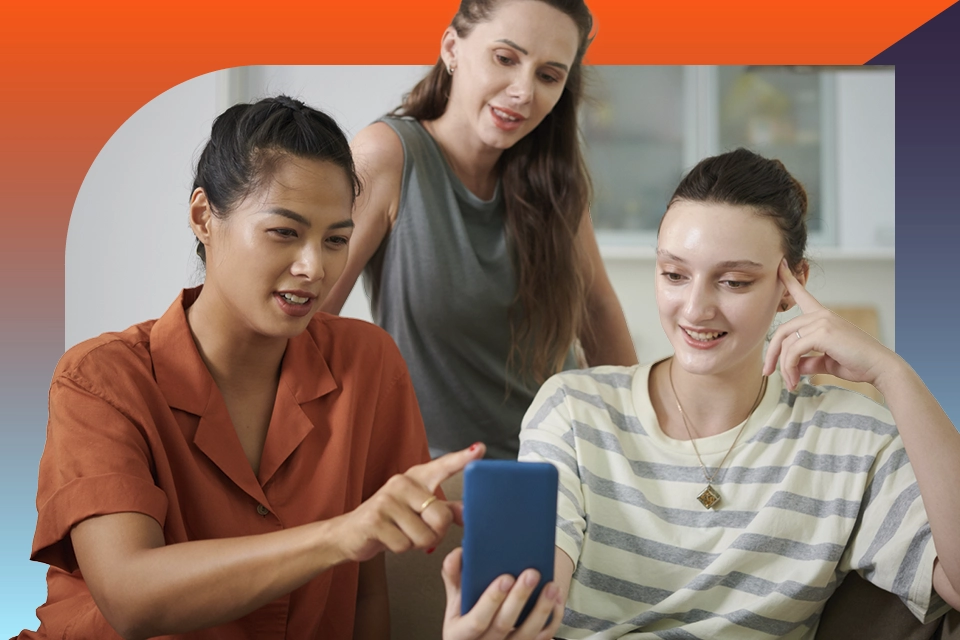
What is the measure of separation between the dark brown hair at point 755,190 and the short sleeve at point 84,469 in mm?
849

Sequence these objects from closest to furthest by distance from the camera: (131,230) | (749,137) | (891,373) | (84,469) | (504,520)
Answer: (504,520) → (84,469) → (891,373) → (131,230) → (749,137)

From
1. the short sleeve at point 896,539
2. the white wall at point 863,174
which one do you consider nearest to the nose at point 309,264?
the short sleeve at point 896,539

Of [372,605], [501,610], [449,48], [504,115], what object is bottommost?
[372,605]

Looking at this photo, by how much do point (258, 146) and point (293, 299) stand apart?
9.1 inches

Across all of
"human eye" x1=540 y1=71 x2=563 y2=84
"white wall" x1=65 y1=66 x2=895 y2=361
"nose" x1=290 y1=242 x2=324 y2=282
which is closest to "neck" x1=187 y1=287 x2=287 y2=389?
"nose" x1=290 y1=242 x2=324 y2=282

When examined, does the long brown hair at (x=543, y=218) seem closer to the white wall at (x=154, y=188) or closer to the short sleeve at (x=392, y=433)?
the short sleeve at (x=392, y=433)

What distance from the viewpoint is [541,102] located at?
192cm

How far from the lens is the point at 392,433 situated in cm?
153

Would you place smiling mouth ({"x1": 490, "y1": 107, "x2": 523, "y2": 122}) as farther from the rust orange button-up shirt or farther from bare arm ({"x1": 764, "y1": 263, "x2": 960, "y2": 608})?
bare arm ({"x1": 764, "y1": 263, "x2": 960, "y2": 608})

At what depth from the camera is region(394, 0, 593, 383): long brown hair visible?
204cm

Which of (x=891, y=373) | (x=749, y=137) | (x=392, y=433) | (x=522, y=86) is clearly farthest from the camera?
(x=749, y=137)

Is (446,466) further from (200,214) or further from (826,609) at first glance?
(826,609)

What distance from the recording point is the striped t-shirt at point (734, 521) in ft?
4.30

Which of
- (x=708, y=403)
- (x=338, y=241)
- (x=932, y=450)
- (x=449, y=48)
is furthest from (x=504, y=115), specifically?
(x=932, y=450)
